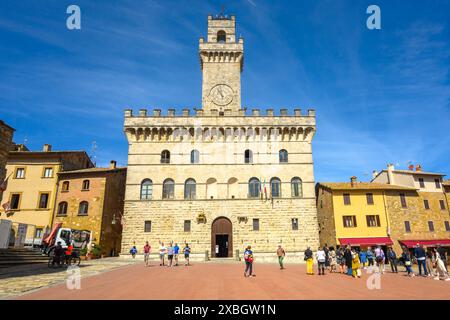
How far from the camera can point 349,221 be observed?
1270 inches

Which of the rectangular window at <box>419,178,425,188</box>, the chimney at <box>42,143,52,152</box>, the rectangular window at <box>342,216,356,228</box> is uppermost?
the chimney at <box>42,143,52,152</box>

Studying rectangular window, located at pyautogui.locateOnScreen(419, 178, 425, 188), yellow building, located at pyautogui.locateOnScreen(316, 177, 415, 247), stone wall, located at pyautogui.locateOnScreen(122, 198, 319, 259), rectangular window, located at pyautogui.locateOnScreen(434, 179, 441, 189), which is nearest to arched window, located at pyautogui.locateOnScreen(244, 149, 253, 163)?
stone wall, located at pyautogui.locateOnScreen(122, 198, 319, 259)

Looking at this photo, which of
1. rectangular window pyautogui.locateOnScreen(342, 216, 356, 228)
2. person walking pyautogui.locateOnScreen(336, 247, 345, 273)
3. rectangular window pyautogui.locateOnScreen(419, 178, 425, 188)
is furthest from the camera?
rectangular window pyautogui.locateOnScreen(419, 178, 425, 188)

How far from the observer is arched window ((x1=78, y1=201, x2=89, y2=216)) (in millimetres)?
29938

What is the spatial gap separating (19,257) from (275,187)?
2118 cm

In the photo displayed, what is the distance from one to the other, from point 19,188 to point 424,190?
4448cm

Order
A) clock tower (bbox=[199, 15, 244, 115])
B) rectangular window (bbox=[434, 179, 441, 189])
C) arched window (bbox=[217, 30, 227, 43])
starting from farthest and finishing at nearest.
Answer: arched window (bbox=[217, 30, 227, 43]), rectangular window (bbox=[434, 179, 441, 189]), clock tower (bbox=[199, 15, 244, 115])

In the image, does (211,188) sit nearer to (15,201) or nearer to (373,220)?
(373,220)

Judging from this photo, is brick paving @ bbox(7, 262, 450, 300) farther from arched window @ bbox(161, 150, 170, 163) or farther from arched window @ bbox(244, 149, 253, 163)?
arched window @ bbox(244, 149, 253, 163)

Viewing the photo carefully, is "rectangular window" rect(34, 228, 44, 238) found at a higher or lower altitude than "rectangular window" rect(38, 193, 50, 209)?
lower

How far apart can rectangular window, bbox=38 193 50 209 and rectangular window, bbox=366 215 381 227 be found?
111ft

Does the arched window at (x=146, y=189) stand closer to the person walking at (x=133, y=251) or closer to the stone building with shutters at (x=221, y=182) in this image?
the stone building with shutters at (x=221, y=182)

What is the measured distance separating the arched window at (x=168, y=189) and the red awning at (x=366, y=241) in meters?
18.0

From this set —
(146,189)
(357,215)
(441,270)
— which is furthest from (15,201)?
(441,270)
